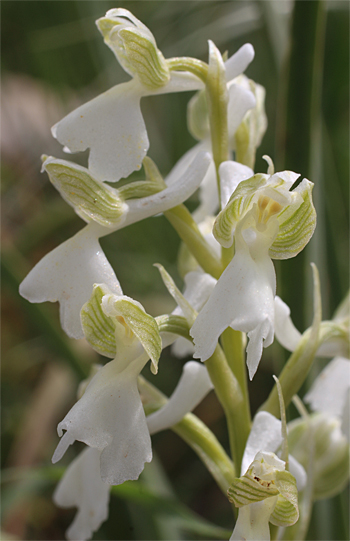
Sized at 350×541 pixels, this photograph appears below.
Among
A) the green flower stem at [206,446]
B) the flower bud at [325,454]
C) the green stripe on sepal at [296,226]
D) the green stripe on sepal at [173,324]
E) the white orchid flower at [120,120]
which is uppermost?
the white orchid flower at [120,120]

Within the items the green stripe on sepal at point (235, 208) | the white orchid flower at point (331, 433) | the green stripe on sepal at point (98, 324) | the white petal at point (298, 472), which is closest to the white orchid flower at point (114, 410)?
the green stripe on sepal at point (98, 324)

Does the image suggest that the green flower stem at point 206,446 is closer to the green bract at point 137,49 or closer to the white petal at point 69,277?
the white petal at point 69,277

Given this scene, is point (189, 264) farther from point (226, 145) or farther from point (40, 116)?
point (40, 116)

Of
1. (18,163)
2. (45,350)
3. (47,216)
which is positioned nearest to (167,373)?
(45,350)

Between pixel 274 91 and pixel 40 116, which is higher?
pixel 274 91

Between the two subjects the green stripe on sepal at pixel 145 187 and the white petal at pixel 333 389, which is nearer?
the green stripe on sepal at pixel 145 187

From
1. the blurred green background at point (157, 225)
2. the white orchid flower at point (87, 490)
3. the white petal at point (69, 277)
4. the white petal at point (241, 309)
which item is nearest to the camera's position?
the white petal at point (241, 309)

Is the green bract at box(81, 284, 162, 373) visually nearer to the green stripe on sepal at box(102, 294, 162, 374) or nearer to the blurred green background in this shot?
the green stripe on sepal at box(102, 294, 162, 374)
